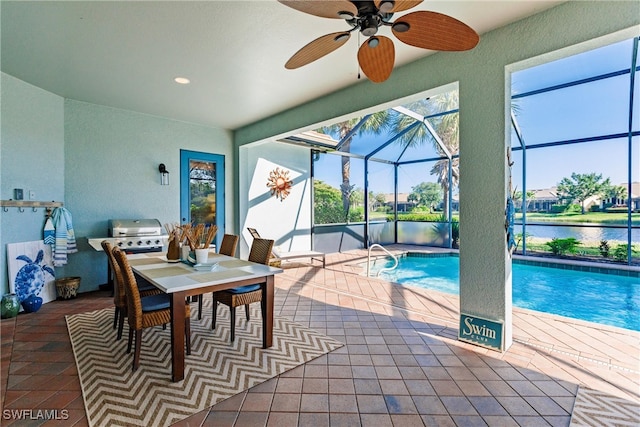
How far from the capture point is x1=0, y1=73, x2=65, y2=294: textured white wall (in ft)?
11.4

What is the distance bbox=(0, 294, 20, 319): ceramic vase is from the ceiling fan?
427 cm

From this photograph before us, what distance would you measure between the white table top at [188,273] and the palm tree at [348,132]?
5.35 metres

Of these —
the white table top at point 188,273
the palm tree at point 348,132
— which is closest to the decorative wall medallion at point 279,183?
the palm tree at point 348,132

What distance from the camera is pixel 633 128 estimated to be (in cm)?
542

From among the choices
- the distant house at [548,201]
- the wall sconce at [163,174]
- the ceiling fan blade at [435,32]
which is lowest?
the distant house at [548,201]

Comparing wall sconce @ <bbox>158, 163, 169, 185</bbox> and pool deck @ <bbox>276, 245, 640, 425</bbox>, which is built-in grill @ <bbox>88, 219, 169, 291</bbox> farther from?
pool deck @ <bbox>276, 245, 640, 425</bbox>

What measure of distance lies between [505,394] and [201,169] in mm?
5510

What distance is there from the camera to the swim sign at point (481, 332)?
2.59 metres

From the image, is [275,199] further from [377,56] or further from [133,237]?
[377,56]

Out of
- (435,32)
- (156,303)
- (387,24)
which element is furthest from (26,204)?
(435,32)

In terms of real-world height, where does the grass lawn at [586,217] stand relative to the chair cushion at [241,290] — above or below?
above

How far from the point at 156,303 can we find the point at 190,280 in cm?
46

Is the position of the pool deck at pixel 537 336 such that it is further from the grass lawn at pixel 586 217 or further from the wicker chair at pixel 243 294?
the grass lawn at pixel 586 217
